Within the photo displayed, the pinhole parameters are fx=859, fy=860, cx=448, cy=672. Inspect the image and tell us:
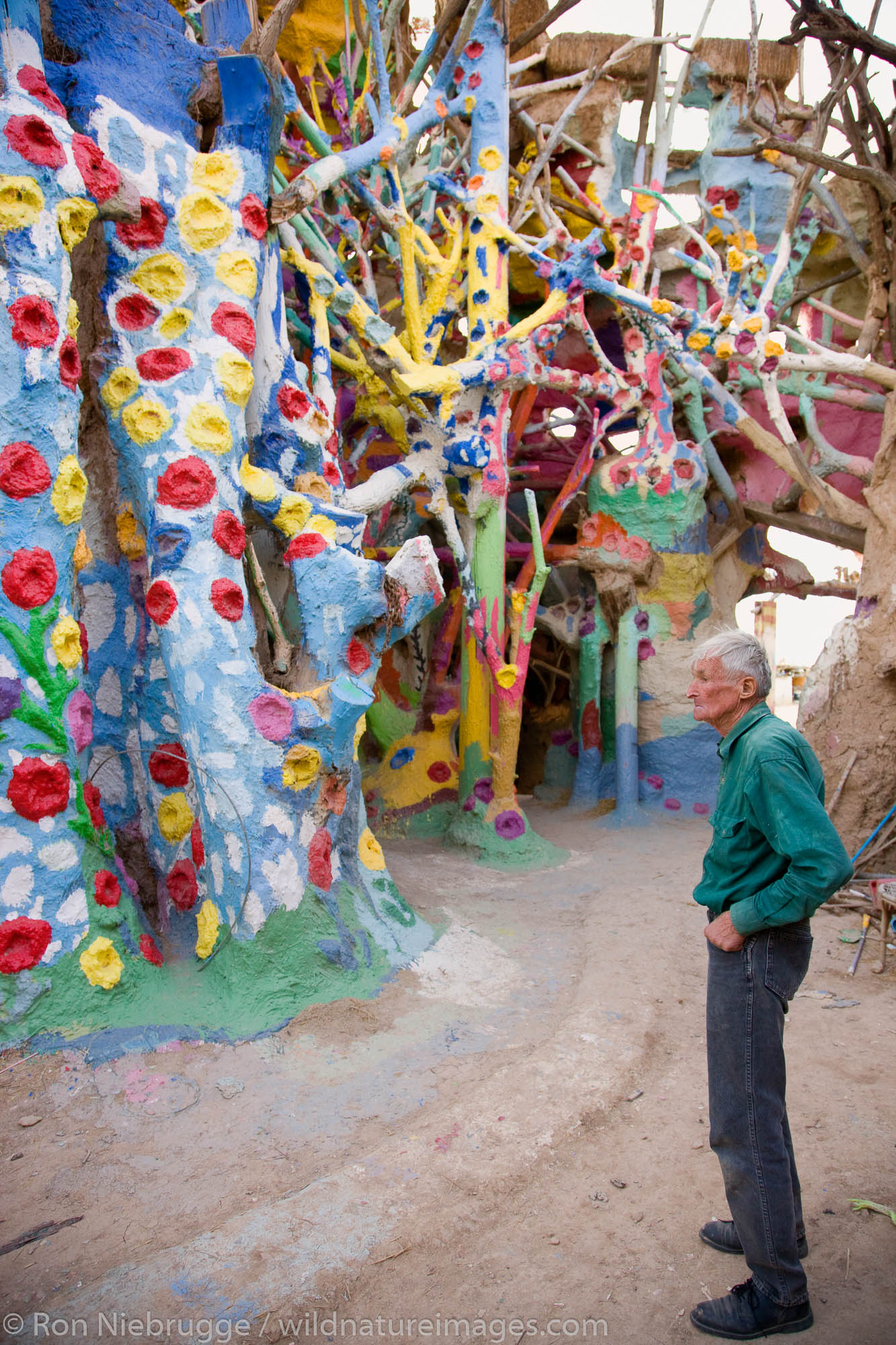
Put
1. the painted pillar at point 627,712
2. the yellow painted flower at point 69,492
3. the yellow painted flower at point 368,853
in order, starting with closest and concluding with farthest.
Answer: the yellow painted flower at point 69,492, the yellow painted flower at point 368,853, the painted pillar at point 627,712

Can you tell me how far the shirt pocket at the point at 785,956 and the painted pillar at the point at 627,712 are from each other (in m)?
6.10

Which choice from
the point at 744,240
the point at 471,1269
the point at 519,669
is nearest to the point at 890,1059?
the point at 471,1269

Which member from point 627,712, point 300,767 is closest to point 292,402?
point 300,767

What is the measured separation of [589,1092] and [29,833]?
206 cm

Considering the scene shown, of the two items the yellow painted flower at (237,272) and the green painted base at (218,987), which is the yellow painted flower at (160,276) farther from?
the green painted base at (218,987)

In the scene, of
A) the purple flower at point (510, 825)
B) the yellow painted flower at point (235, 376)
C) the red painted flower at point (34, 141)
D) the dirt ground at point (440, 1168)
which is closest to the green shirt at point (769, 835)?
the dirt ground at point (440, 1168)

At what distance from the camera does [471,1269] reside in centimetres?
202

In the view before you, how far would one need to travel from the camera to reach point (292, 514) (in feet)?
12.6

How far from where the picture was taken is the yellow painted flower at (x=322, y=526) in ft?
12.7

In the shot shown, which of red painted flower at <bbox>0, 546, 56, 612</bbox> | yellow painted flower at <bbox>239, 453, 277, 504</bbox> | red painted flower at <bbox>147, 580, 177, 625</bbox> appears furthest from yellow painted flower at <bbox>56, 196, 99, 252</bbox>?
red painted flower at <bbox>147, 580, 177, 625</bbox>

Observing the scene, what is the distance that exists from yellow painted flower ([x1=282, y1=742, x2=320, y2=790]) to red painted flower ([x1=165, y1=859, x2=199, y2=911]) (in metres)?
0.63

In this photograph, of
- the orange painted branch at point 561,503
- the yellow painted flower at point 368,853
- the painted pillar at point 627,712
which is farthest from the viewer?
the painted pillar at point 627,712

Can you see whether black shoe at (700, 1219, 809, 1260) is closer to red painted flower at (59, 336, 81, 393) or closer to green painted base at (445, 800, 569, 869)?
red painted flower at (59, 336, 81, 393)

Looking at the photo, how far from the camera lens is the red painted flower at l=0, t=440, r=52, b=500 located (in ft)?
9.63
